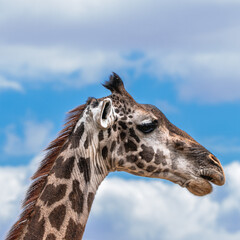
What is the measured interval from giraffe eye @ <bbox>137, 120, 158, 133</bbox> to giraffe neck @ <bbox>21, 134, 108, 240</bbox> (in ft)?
3.01

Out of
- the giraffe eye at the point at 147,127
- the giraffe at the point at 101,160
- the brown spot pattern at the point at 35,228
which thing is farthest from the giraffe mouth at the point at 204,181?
the brown spot pattern at the point at 35,228

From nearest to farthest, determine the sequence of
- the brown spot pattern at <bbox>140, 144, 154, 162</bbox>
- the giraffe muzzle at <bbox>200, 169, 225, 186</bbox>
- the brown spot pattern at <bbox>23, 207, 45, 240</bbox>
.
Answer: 1. the brown spot pattern at <bbox>23, 207, 45, 240</bbox>
2. the brown spot pattern at <bbox>140, 144, 154, 162</bbox>
3. the giraffe muzzle at <bbox>200, 169, 225, 186</bbox>

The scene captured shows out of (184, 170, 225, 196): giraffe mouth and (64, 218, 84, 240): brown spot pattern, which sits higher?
(184, 170, 225, 196): giraffe mouth

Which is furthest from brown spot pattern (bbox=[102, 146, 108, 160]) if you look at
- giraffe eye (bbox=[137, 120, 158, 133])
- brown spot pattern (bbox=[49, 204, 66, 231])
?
brown spot pattern (bbox=[49, 204, 66, 231])

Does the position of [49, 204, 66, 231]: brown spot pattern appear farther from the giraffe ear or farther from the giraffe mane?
the giraffe ear

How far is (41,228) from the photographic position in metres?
6.70

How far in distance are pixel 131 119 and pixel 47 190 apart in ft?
6.09

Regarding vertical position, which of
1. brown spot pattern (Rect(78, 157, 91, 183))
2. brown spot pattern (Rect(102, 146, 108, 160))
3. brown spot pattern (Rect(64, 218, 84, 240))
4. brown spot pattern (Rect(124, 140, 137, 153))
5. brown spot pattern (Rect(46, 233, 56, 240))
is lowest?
brown spot pattern (Rect(46, 233, 56, 240))

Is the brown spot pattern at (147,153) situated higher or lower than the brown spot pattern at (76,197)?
higher

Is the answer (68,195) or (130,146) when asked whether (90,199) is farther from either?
(130,146)

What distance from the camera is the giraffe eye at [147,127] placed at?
310 inches

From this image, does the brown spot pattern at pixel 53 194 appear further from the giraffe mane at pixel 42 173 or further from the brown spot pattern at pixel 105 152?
the brown spot pattern at pixel 105 152

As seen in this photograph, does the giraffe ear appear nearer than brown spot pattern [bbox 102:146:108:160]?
Yes

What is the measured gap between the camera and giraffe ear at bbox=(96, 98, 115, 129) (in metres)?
7.29
